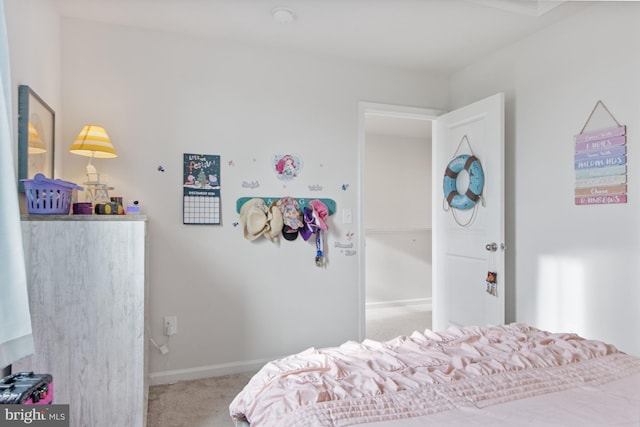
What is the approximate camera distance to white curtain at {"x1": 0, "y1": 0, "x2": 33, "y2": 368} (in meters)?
1.09

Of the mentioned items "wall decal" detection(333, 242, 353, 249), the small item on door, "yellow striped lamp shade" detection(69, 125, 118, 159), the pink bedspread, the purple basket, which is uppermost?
"yellow striped lamp shade" detection(69, 125, 118, 159)

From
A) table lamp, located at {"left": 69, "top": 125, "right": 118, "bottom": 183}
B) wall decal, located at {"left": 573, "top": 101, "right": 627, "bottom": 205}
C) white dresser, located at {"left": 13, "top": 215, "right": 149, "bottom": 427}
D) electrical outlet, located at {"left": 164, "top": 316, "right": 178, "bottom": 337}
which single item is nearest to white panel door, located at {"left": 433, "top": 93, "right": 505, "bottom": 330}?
wall decal, located at {"left": 573, "top": 101, "right": 627, "bottom": 205}

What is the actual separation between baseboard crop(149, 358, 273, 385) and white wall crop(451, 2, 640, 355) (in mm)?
1951

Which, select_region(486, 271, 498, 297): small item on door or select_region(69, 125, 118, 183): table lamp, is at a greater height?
select_region(69, 125, 118, 183): table lamp

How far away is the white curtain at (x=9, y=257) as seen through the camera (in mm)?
1091

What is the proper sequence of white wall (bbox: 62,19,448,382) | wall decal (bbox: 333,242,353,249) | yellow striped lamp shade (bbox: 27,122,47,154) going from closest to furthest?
yellow striped lamp shade (bbox: 27,122,47,154) < white wall (bbox: 62,19,448,382) < wall decal (bbox: 333,242,353,249)

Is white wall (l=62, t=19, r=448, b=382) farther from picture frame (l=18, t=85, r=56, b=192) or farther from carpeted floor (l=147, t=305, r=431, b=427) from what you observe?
picture frame (l=18, t=85, r=56, b=192)

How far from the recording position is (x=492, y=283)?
108 inches

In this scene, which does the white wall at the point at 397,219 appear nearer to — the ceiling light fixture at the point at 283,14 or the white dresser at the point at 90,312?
the ceiling light fixture at the point at 283,14

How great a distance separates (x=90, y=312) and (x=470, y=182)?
100 inches

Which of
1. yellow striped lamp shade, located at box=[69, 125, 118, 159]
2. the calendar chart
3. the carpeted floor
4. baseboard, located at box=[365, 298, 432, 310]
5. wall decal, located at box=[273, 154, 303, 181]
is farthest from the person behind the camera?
baseboard, located at box=[365, 298, 432, 310]

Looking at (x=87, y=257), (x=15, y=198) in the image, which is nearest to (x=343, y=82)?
(x=87, y=257)

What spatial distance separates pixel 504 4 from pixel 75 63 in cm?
268

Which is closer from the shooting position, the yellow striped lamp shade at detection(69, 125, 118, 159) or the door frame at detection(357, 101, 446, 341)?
the yellow striped lamp shade at detection(69, 125, 118, 159)
